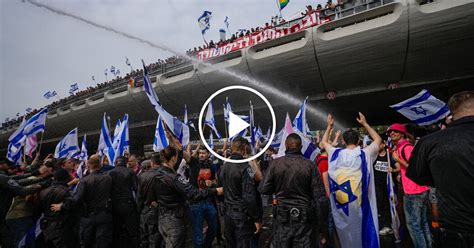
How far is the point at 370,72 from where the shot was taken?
47.2 feet

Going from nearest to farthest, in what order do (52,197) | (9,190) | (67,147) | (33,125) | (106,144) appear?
1. (9,190)
2. (52,197)
3. (33,125)
4. (106,144)
5. (67,147)

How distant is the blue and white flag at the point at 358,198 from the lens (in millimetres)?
3922

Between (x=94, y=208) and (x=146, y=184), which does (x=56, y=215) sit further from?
(x=146, y=184)

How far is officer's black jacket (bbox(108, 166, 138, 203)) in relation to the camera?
547 cm

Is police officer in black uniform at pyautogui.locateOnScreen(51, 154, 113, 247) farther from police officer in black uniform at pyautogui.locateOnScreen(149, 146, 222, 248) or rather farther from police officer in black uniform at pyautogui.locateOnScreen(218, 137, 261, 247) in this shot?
police officer in black uniform at pyautogui.locateOnScreen(218, 137, 261, 247)

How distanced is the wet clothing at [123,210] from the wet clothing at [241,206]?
226cm

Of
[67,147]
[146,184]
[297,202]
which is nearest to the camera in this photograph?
[297,202]

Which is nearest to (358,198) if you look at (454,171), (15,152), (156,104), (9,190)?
(454,171)

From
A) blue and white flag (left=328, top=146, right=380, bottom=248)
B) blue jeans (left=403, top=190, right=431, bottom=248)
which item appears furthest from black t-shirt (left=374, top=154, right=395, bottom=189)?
blue and white flag (left=328, top=146, right=380, bottom=248)

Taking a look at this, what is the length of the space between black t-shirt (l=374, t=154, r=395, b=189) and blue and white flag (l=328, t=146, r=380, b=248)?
231 centimetres

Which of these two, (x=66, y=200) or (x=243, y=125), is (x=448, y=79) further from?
(x=66, y=200)

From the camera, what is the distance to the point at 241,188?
442cm

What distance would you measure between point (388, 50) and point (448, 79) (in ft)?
11.1

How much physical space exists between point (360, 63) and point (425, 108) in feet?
29.8
